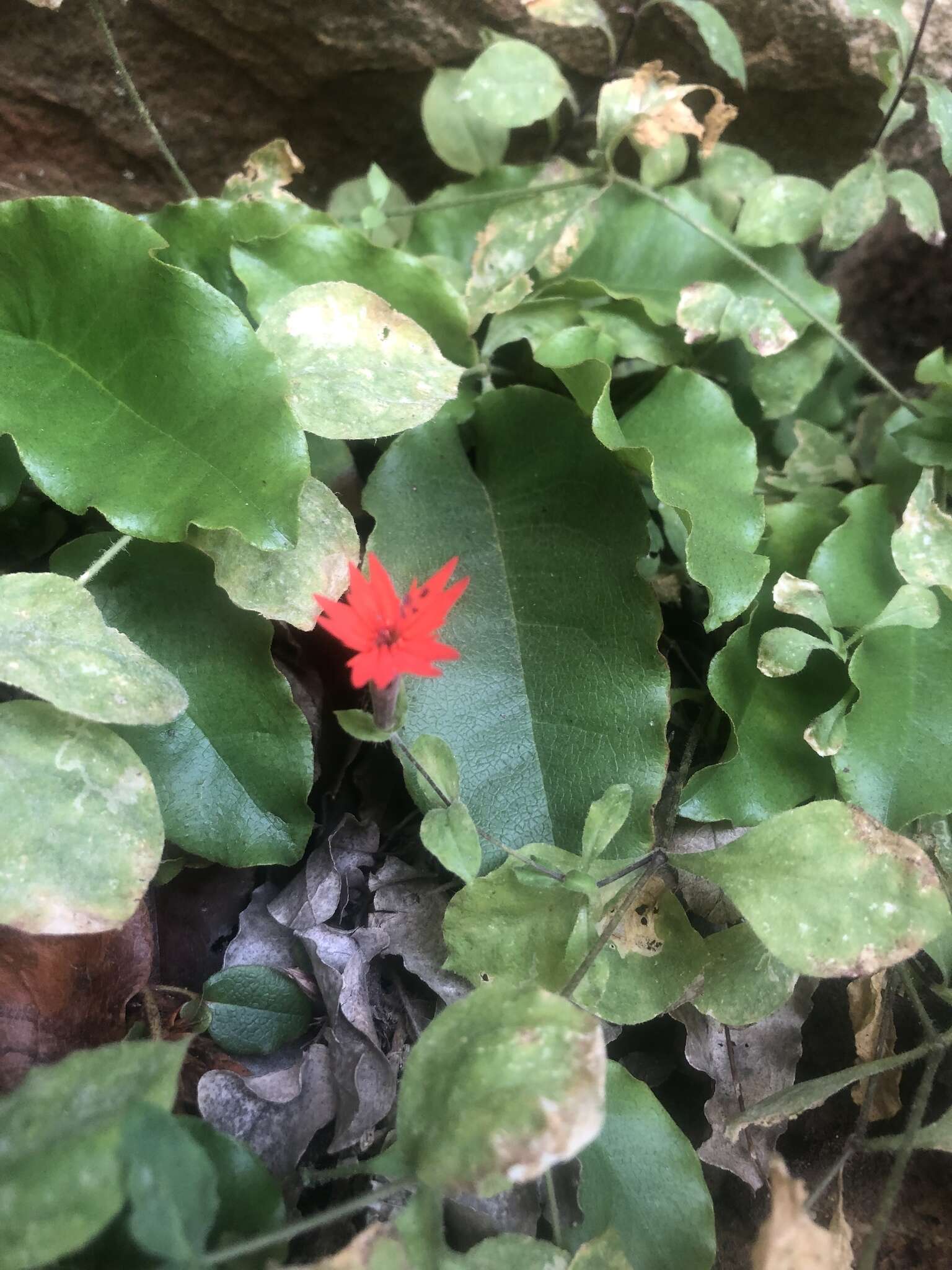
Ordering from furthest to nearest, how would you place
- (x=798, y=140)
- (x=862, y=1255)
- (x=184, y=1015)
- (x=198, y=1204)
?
1. (x=798, y=140)
2. (x=184, y=1015)
3. (x=862, y=1255)
4. (x=198, y=1204)

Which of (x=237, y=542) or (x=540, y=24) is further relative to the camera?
(x=540, y=24)

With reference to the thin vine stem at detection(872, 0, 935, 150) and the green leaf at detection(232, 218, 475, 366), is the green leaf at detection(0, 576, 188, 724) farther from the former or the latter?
the thin vine stem at detection(872, 0, 935, 150)

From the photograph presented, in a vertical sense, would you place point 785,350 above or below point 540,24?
below

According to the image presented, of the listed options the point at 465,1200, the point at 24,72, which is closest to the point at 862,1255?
the point at 465,1200

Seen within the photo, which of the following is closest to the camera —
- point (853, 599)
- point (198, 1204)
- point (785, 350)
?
point (198, 1204)

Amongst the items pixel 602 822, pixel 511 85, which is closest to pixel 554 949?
pixel 602 822

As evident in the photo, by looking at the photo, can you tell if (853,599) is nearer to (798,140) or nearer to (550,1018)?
(550,1018)
